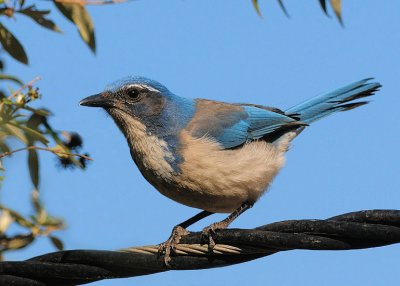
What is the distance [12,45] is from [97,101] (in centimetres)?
247

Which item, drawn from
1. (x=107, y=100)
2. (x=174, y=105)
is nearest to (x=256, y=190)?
(x=174, y=105)

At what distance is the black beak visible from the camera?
23.6 feet

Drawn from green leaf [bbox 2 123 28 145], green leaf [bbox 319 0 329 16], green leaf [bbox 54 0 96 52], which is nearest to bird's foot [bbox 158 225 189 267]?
green leaf [bbox 2 123 28 145]

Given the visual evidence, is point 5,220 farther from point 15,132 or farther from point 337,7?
point 337,7

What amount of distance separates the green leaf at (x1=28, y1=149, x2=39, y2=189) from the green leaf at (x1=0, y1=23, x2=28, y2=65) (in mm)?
571

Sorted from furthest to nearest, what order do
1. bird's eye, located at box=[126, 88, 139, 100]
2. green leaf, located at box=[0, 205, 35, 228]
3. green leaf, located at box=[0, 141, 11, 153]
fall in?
bird's eye, located at box=[126, 88, 139, 100] → green leaf, located at box=[0, 205, 35, 228] → green leaf, located at box=[0, 141, 11, 153]

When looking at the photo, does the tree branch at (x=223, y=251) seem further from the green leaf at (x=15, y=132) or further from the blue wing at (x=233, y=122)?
the blue wing at (x=233, y=122)

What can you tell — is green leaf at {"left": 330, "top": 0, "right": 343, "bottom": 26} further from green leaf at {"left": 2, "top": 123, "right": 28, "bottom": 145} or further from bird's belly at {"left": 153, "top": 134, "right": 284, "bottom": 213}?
bird's belly at {"left": 153, "top": 134, "right": 284, "bottom": 213}

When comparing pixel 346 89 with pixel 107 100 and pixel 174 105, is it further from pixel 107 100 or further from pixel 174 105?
pixel 107 100

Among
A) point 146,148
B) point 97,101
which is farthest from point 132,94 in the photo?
point 146,148

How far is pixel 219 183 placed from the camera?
6750 mm

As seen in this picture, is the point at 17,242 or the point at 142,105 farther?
the point at 142,105

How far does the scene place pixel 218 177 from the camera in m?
6.76

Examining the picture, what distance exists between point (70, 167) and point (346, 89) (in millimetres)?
3880
